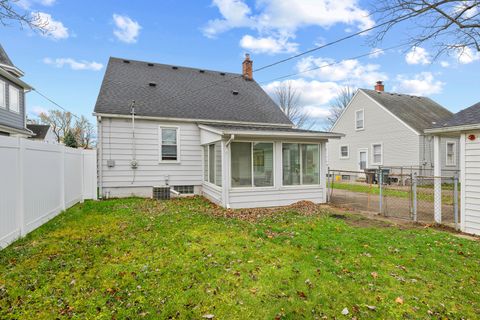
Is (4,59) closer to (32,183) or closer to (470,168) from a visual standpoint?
(32,183)

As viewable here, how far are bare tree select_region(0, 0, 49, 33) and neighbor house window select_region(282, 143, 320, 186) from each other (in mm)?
7292

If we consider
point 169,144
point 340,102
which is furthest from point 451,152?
point 340,102

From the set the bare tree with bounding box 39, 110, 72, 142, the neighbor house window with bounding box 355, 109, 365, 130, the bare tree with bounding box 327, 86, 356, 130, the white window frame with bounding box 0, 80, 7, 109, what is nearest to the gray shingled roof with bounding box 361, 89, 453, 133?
the neighbor house window with bounding box 355, 109, 365, 130

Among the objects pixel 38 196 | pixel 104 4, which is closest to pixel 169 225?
pixel 38 196

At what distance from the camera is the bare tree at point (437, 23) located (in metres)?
7.32

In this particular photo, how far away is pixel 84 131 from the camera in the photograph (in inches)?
1582

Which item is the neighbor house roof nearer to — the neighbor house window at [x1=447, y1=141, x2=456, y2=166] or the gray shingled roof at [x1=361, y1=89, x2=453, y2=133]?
the gray shingled roof at [x1=361, y1=89, x2=453, y2=133]

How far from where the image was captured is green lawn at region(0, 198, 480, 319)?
116 inches

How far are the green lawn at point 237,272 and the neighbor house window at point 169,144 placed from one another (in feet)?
17.2

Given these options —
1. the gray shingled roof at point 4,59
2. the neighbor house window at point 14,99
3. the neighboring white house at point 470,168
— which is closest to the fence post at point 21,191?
the neighboring white house at point 470,168

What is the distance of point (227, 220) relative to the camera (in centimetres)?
707

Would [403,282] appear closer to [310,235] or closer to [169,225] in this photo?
[310,235]

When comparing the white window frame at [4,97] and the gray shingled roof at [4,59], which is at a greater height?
the gray shingled roof at [4,59]

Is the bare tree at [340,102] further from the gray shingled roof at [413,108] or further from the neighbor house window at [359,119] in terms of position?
the neighbor house window at [359,119]
